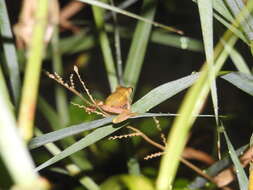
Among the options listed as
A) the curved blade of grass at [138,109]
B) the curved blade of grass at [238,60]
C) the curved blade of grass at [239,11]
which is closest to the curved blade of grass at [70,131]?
the curved blade of grass at [138,109]

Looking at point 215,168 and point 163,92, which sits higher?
point 163,92

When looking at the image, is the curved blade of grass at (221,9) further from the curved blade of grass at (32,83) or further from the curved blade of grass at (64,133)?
the curved blade of grass at (32,83)

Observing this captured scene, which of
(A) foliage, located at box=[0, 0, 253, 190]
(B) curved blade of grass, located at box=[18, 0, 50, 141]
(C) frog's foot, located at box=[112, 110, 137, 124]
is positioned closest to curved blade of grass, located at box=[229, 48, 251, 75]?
(A) foliage, located at box=[0, 0, 253, 190]

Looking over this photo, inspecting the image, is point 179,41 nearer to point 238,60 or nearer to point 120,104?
point 238,60

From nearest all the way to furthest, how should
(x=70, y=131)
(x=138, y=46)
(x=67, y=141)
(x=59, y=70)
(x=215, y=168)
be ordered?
(x=70, y=131)
(x=215, y=168)
(x=138, y=46)
(x=67, y=141)
(x=59, y=70)

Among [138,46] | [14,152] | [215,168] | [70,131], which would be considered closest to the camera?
[14,152]

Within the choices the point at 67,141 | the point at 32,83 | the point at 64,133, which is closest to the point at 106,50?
the point at 67,141

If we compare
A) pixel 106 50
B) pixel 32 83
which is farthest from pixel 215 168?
pixel 32 83

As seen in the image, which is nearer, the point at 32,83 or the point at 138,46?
the point at 32,83

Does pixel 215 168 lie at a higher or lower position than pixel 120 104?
lower

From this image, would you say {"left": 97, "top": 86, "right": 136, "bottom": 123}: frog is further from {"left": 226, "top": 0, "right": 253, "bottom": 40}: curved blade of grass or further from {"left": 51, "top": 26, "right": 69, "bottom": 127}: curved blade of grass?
{"left": 51, "top": 26, "right": 69, "bottom": 127}: curved blade of grass

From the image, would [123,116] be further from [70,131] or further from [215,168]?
[215,168]
